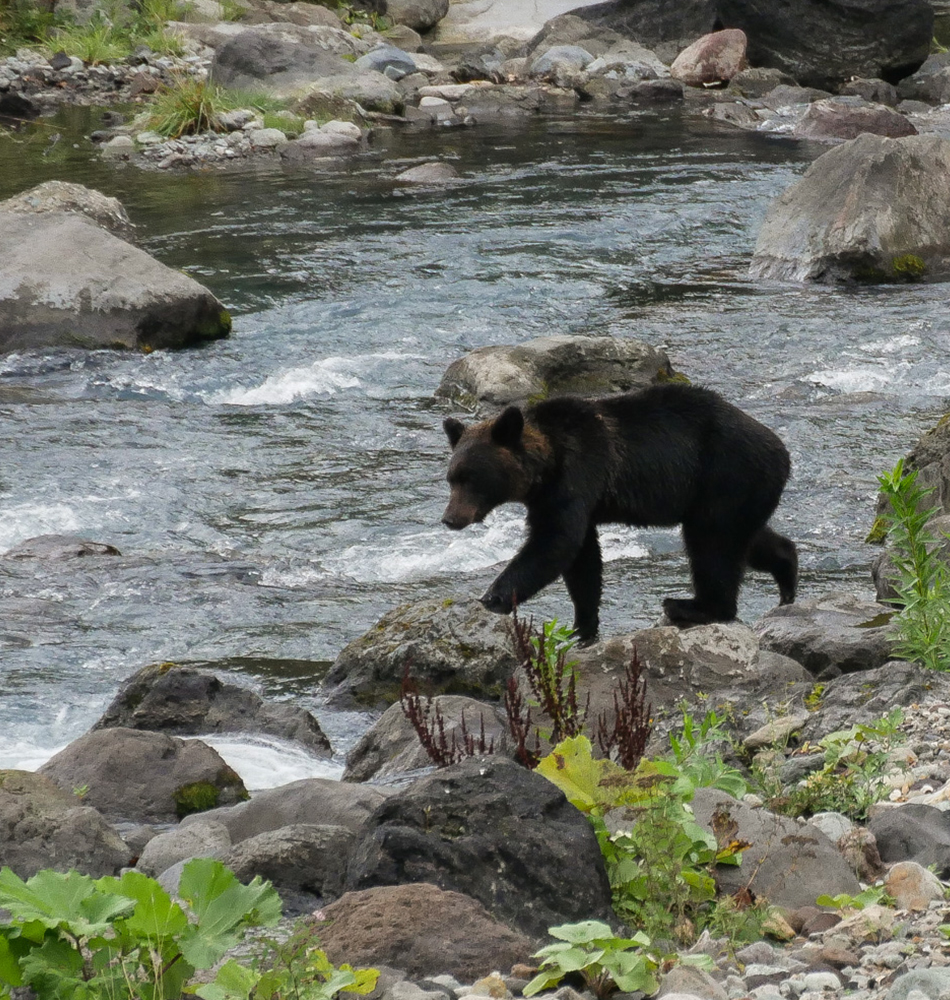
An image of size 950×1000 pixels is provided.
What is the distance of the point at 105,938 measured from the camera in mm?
3041

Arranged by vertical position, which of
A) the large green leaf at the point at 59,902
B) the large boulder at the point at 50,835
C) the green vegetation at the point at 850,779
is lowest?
the large boulder at the point at 50,835

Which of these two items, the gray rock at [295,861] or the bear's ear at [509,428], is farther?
the bear's ear at [509,428]

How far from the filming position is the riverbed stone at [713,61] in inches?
1096

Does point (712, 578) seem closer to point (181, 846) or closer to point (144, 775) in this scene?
point (144, 775)

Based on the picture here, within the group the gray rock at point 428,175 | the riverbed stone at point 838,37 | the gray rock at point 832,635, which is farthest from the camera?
the riverbed stone at point 838,37

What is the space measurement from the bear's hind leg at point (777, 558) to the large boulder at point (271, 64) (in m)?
18.6

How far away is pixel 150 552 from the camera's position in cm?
894

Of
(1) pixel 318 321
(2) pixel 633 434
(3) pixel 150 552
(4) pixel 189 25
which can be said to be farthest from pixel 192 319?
(4) pixel 189 25

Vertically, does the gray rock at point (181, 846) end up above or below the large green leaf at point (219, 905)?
below

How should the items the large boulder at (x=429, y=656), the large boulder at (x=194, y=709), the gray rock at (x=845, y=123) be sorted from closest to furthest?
the large boulder at (x=194, y=709)
the large boulder at (x=429, y=656)
the gray rock at (x=845, y=123)

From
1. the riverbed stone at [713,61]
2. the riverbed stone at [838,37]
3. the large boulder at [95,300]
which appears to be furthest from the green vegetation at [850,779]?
the riverbed stone at [838,37]

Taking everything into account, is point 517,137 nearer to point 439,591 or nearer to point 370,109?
point 370,109

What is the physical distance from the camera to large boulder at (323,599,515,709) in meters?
6.68

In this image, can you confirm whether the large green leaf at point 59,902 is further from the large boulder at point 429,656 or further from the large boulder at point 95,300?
the large boulder at point 95,300
